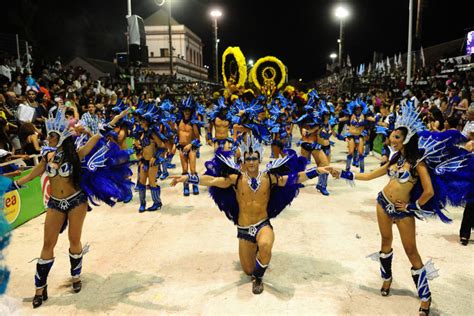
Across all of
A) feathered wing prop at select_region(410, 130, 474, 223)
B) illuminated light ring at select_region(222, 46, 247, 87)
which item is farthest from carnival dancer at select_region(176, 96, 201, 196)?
illuminated light ring at select_region(222, 46, 247, 87)

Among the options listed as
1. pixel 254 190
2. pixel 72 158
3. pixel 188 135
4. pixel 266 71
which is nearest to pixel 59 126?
pixel 72 158

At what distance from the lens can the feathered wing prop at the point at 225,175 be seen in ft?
16.6

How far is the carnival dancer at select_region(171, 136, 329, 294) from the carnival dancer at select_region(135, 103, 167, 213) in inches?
138

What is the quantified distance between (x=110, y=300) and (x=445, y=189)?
3.79 metres

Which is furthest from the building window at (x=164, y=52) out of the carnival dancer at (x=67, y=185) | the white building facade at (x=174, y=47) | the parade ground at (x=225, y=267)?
the carnival dancer at (x=67, y=185)

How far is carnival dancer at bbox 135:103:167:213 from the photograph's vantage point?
27.5ft

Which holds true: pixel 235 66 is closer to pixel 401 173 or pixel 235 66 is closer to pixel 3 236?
pixel 401 173

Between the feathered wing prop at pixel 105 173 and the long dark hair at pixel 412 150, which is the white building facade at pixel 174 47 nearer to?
the feathered wing prop at pixel 105 173

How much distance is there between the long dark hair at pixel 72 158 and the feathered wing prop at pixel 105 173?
0.33ft

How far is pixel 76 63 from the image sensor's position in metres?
36.0

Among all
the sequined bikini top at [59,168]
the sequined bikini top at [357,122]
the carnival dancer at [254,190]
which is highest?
the sequined bikini top at [357,122]

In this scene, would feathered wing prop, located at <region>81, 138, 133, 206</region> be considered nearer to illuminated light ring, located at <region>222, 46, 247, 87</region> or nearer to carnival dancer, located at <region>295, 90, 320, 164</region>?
carnival dancer, located at <region>295, 90, 320, 164</region>

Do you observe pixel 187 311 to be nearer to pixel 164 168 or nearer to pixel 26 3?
pixel 164 168

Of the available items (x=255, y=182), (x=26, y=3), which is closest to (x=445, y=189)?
(x=255, y=182)
